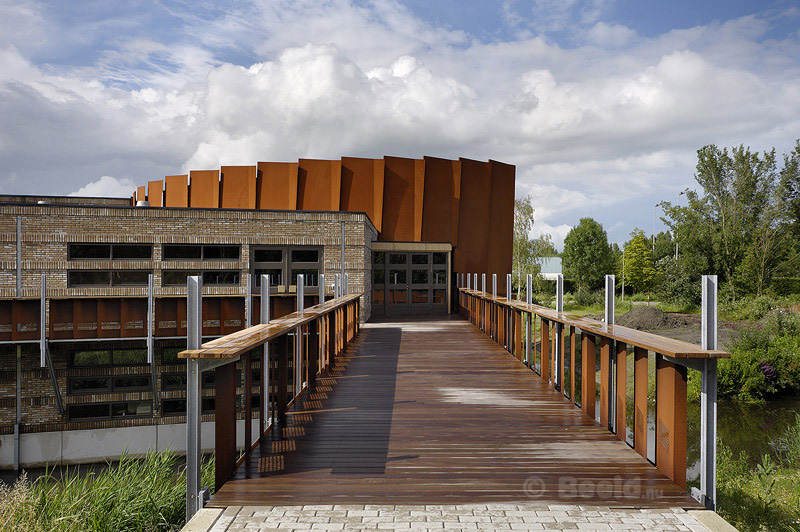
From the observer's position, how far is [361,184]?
800 inches

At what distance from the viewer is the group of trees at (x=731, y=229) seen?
105ft

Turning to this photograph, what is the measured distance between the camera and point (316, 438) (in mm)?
4441

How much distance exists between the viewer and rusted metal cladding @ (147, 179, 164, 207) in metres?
26.2

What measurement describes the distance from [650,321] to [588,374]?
22859 mm

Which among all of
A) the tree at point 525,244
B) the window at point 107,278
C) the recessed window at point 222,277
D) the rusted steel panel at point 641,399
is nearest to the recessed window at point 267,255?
the recessed window at point 222,277

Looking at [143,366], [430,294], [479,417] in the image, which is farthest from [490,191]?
[479,417]

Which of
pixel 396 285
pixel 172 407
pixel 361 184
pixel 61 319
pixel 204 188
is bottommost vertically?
pixel 172 407

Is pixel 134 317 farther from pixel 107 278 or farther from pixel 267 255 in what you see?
pixel 267 255

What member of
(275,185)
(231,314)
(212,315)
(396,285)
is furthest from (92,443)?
(275,185)

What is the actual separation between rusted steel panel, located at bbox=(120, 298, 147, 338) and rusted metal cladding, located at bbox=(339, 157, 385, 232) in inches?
354

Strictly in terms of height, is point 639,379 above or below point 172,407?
above

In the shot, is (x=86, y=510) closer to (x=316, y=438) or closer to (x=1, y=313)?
(x=316, y=438)

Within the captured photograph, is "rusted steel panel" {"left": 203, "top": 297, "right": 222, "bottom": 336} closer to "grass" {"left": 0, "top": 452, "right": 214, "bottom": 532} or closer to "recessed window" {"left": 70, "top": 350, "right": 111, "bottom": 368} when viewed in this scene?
"recessed window" {"left": 70, "top": 350, "right": 111, "bottom": 368}

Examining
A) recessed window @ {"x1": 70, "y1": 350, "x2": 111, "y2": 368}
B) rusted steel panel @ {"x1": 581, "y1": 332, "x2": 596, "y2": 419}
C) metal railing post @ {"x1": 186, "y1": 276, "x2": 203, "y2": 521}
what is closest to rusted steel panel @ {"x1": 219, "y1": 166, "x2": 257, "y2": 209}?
recessed window @ {"x1": 70, "y1": 350, "x2": 111, "y2": 368}
